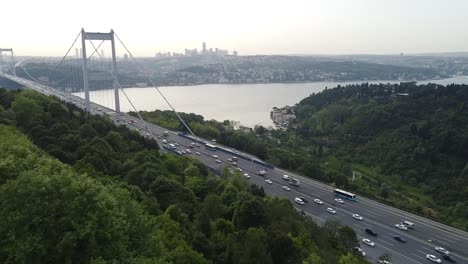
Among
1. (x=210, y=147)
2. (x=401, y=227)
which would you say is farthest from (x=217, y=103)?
(x=401, y=227)

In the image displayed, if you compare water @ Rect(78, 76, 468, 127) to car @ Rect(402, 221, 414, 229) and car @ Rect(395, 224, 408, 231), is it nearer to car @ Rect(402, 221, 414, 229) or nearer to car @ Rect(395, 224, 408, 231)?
car @ Rect(402, 221, 414, 229)

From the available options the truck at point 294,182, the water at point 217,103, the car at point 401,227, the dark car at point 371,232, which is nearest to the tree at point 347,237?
the dark car at point 371,232

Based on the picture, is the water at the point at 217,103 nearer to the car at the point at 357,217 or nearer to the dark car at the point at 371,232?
the car at the point at 357,217

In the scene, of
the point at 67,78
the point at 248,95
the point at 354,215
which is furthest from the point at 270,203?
the point at 248,95

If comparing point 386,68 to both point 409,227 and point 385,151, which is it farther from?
point 409,227

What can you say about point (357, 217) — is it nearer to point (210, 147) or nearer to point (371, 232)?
point (371, 232)

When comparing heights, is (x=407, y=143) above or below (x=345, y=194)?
above

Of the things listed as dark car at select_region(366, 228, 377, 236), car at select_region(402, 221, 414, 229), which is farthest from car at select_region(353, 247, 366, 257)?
car at select_region(402, 221, 414, 229)
